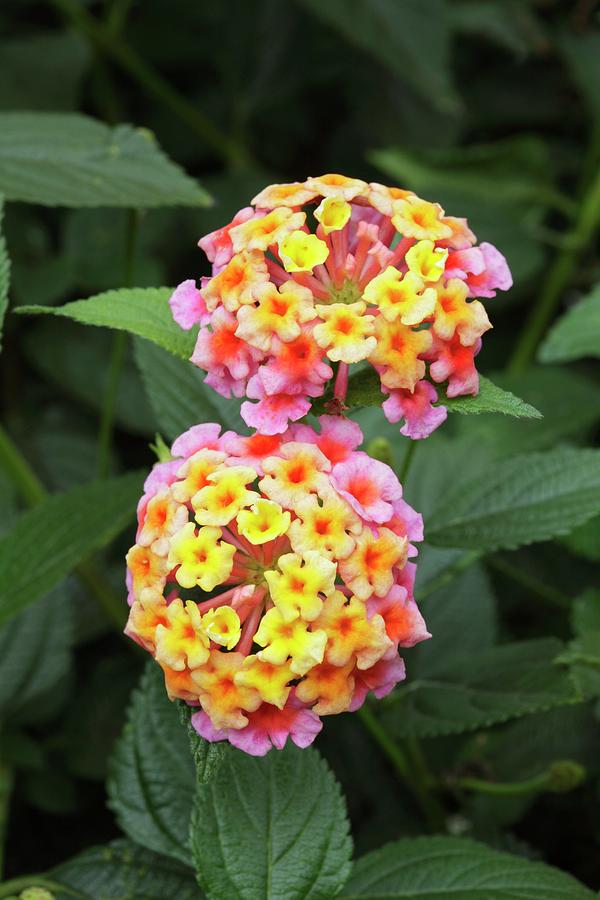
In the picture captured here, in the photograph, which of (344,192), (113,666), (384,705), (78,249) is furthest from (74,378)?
(344,192)

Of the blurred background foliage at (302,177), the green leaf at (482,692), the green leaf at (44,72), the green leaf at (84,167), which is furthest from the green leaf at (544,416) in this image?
the green leaf at (44,72)

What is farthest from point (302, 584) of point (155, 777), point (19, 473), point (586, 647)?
point (19, 473)

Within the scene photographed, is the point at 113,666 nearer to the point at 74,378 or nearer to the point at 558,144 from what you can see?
the point at 74,378

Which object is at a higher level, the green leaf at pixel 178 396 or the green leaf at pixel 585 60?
the green leaf at pixel 585 60

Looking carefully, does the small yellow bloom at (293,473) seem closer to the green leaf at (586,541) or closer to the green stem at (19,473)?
the green stem at (19,473)

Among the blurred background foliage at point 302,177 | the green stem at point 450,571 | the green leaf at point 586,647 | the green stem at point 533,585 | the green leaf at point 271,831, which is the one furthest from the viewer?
the green stem at point 533,585
